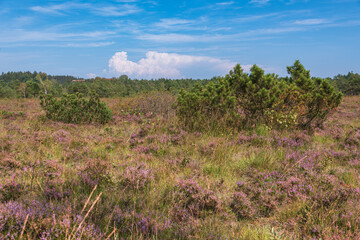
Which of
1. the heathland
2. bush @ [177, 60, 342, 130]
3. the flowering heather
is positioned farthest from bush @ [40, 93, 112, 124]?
the flowering heather

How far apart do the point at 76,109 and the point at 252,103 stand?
7819 mm

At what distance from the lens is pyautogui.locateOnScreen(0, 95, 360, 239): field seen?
2494 mm

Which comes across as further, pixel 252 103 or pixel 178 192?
pixel 252 103

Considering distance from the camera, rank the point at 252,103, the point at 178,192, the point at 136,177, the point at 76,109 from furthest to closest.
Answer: the point at 76,109, the point at 252,103, the point at 136,177, the point at 178,192

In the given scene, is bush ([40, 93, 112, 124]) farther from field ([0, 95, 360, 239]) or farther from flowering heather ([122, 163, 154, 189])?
flowering heather ([122, 163, 154, 189])

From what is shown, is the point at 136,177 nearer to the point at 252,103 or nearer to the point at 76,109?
the point at 252,103

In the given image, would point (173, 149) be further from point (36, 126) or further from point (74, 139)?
point (36, 126)

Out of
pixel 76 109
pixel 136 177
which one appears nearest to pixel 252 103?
pixel 136 177

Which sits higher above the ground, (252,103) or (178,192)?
(252,103)

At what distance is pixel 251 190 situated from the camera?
369 centimetres

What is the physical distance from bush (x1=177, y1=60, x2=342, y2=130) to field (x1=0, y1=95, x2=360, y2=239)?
65.4 inches

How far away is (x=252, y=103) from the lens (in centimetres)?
824

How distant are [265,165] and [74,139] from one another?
5.28 meters

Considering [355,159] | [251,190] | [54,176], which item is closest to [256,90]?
[355,159]
